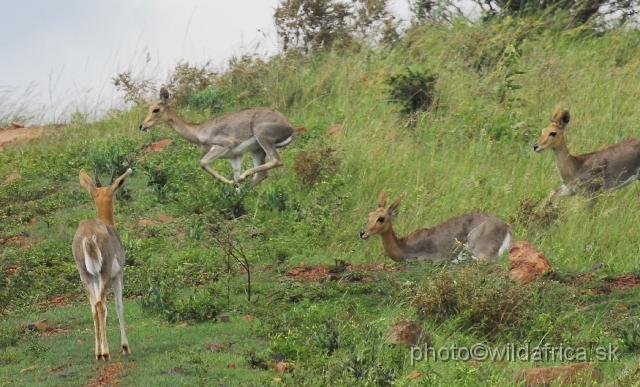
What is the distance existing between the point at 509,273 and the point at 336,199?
4.02m

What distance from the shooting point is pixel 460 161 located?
50.8 feet

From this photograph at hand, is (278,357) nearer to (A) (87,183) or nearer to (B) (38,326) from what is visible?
(B) (38,326)

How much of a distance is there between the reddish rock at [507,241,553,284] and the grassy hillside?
0.20 m

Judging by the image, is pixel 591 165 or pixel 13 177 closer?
pixel 591 165

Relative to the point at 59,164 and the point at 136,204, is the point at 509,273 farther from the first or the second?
the point at 59,164

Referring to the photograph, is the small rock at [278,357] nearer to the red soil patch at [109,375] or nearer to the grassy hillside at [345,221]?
the grassy hillside at [345,221]

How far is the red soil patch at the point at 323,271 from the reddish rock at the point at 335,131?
16.5ft

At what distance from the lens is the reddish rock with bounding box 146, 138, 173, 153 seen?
16625mm

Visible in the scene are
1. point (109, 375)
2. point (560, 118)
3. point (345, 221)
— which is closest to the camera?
point (109, 375)

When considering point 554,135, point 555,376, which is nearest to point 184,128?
point 554,135

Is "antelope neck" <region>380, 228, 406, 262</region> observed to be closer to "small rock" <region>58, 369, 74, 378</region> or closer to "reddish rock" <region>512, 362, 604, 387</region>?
"reddish rock" <region>512, 362, 604, 387</region>

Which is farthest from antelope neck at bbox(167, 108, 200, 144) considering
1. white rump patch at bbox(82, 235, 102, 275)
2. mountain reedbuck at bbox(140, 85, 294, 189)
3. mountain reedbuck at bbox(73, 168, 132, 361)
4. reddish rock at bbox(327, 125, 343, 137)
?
white rump patch at bbox(82, 235, 102, 275)

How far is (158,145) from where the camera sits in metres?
16.8

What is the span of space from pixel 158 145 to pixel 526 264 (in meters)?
7.96
